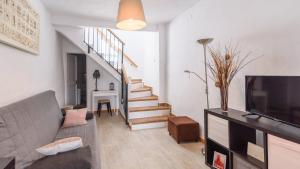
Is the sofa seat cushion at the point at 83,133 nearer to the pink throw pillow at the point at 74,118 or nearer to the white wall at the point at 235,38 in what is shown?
the pink throw pillow at the point at 74,118

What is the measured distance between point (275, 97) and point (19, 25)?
2.88 metres

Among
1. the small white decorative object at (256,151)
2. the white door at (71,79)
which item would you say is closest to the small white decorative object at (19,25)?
the small white decorative object at (256,151)

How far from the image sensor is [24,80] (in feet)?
7.94

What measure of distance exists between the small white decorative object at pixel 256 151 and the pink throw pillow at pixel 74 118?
241 cm

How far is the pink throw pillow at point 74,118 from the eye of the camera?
9.47ft

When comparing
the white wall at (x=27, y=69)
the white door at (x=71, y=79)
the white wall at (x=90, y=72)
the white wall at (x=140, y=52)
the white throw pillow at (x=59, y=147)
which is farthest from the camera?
the white wall at (x=140, y=52)

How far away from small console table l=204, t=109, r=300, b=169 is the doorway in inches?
183

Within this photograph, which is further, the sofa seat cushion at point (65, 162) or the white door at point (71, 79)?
the white door at point (71, 79)

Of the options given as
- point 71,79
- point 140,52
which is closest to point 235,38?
point 140,52

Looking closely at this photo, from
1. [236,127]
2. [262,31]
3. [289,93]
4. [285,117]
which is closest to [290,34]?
[262,31]

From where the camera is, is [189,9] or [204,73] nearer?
[204,73]

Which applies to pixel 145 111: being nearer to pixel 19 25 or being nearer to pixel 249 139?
pixel 249 139

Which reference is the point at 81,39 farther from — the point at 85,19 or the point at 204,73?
the point at 204,73

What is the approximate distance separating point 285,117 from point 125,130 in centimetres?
314
